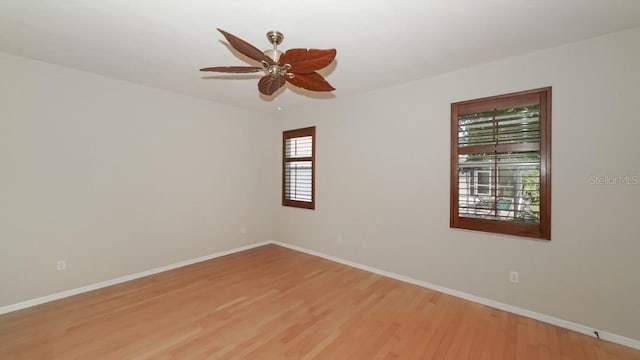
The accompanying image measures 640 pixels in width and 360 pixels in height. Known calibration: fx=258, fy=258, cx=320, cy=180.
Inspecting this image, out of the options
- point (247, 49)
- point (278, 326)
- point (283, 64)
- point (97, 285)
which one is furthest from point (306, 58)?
point (97, 285)

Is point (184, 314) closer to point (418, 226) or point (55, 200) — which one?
point (55, 200)

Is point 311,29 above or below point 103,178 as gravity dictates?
above

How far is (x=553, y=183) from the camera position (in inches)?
101

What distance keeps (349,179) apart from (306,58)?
2.62 meters

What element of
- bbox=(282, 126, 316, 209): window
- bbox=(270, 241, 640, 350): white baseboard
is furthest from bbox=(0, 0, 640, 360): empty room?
bbox=(282, 126, 316, 209): window

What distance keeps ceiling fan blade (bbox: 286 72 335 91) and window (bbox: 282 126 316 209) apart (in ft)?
7.54

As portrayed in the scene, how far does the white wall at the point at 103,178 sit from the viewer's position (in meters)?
2.80

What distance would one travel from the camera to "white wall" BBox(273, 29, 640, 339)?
2.30 metres

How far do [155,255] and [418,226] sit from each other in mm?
3821

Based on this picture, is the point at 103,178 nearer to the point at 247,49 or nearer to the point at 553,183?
the point at 247,49

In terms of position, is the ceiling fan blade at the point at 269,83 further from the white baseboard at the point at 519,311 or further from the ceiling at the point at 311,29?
Answer: the white baseboard at the point at 519,311

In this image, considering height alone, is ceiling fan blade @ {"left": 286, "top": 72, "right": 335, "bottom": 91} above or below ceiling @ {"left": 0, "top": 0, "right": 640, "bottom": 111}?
below

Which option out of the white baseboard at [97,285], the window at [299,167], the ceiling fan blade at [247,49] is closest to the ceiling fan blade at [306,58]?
the ceiling fan blade at [247,49]

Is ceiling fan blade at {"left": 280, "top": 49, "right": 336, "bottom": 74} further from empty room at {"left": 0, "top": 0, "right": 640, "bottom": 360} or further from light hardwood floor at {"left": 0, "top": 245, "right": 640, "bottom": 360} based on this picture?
light hardwood floor at {"left": 0, "top": 245, "right": 640, "bottom": 360}
